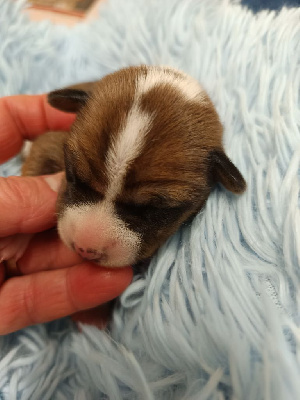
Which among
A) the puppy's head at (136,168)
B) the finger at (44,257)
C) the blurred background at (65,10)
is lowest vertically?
the finger at (44,257)

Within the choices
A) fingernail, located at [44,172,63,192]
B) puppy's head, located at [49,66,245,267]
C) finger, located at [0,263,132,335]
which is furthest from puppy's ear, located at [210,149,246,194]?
fingernail, located at [44,172,63,192]

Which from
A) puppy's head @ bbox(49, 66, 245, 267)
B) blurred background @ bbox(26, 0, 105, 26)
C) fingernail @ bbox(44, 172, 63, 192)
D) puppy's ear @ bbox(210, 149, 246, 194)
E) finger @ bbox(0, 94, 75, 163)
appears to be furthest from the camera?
blurred background @ bbox(26, 0, 105, 26)

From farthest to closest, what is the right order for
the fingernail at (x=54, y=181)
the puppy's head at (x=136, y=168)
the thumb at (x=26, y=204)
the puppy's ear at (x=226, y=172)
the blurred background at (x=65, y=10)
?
1. the blurred background at (x=65, y=10)
2. the fingernail at (x=54, y=181)
3. the thumb at (x=26, y=204)
4. the puppy's ear at (x=226, y=172)
5. the puppy's head at (x=136, y=168)

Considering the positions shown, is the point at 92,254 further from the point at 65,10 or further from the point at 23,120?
the point at 65,10

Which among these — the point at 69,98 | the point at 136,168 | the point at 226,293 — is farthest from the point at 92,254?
the point at 69,98

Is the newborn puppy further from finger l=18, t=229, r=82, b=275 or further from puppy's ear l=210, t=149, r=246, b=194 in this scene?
finger l=18, t=229, r=82, b=275

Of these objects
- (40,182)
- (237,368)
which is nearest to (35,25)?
(40,182)

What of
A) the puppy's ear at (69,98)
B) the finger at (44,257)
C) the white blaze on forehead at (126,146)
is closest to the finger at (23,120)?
the puppy's ear at (69,98)

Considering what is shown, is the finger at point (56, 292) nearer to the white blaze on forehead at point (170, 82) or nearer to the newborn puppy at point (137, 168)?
the newborn puppy at point (137, 168)

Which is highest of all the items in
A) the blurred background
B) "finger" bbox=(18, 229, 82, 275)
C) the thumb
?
the blurred background

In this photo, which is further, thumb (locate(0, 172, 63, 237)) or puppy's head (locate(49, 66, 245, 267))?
thumb (locate(0, 172, 63, 237))
